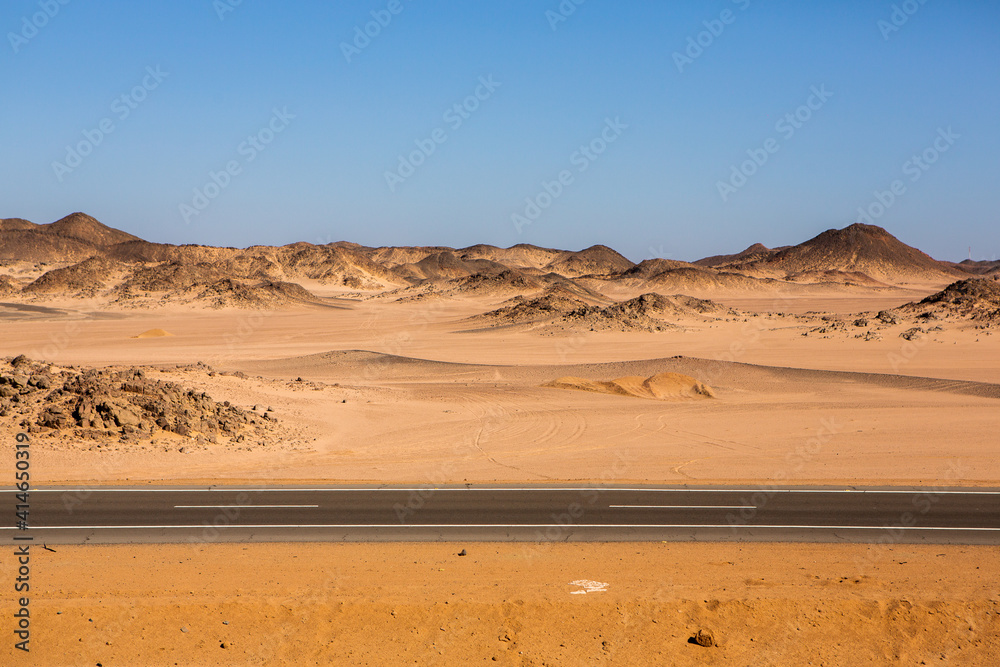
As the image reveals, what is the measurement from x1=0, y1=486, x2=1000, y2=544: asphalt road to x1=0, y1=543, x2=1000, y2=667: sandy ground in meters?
1.14

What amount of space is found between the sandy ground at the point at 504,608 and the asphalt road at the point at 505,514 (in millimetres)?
1143

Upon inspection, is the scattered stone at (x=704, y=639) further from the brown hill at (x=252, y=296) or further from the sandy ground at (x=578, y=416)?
the brown hill at (x=252, y=296)

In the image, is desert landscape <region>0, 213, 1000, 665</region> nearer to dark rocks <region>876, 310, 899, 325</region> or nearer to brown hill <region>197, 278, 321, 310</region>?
dark rocks <region>876, 310, 899, 325</region>

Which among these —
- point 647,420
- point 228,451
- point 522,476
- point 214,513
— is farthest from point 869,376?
A: point 214,513

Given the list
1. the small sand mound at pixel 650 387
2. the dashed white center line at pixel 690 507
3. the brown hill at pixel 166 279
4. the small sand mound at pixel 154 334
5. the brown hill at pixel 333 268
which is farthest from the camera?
the brown hill at pixel 333 268

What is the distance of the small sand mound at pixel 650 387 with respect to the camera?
120 feet

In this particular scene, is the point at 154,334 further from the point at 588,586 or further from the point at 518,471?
the point at 588,586

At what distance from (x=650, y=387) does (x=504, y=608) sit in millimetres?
26498

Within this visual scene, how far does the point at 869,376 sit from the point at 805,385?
484 cm

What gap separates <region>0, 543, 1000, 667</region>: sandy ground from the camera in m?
10.9

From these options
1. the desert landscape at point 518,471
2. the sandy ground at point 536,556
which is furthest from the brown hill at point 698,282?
the sandy ground at point 536,556

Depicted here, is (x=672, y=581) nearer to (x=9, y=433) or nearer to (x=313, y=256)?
(x=9, y=433)

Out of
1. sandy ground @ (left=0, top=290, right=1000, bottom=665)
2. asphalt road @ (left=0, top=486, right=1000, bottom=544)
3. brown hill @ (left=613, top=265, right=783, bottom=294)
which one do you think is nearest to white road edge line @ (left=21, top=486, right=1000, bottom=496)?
asphalt road @ (left=0, top=486, right=1000, bottom=544)

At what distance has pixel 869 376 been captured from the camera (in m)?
41.9
